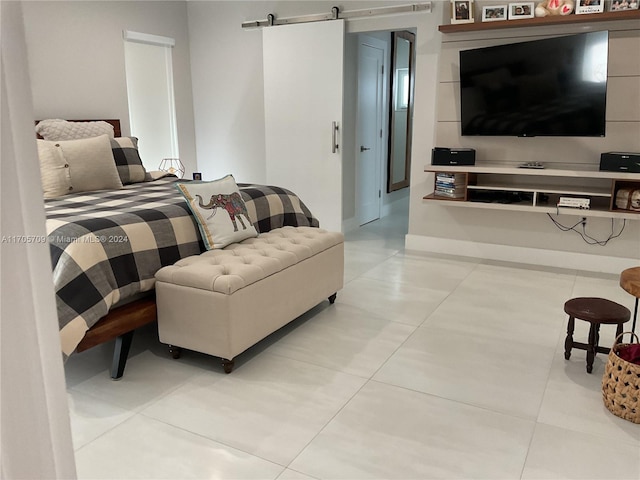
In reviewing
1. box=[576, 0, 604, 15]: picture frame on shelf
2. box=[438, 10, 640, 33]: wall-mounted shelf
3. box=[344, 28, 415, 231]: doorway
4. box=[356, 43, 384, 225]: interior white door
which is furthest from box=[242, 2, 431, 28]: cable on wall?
box=[576, 0, 604, 15]: picture frame on shelf

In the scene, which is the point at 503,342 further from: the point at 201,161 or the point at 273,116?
the point at 201,161

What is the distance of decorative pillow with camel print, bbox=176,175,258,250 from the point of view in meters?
2.91

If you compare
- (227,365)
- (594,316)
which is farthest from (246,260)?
(594,316)

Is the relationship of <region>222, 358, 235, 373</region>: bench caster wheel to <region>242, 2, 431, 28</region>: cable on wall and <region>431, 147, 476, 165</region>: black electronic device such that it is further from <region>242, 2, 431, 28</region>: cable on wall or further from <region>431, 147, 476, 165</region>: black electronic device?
<region>242, 2, 431, 28</region>: cable on wall

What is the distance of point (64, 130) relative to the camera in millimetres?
4102

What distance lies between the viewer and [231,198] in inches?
121

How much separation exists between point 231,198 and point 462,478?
6.38 ft

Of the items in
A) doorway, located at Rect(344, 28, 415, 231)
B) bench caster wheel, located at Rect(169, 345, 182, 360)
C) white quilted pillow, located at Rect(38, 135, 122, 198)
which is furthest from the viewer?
doorway, located at Rect(344, 28, 415, 231)

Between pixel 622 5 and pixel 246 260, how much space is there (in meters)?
3.21

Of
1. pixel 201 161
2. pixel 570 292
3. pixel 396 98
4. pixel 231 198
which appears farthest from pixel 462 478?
pixel 396 98

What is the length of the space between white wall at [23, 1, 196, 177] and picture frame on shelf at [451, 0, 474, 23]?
3063mm

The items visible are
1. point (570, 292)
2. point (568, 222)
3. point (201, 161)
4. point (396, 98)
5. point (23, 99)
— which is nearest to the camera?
point (23, 99)

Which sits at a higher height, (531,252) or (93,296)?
(93,296)

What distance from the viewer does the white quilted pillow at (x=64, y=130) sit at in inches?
160
